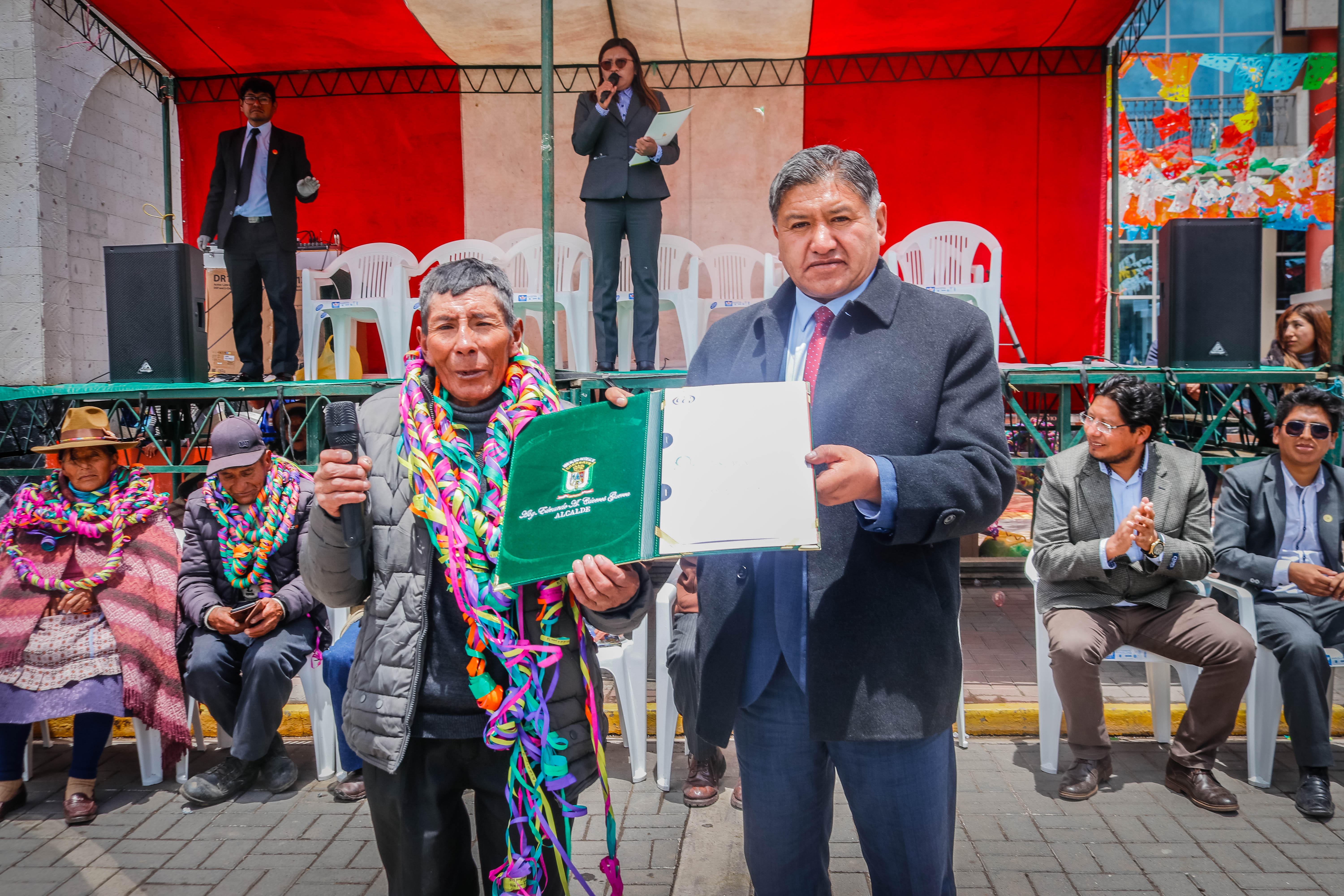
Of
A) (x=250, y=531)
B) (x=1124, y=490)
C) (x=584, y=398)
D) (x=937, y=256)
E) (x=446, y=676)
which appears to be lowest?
(x=446, y=676)

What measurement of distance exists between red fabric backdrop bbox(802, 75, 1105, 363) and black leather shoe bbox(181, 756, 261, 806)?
23.6ft

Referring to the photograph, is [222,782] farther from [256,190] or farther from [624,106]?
[624,106]

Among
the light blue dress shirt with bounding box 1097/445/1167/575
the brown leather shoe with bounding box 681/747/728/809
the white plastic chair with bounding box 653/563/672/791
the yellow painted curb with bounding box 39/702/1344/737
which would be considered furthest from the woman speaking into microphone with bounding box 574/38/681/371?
the light blue dress shirt with bounding box 1097/445/1167/575

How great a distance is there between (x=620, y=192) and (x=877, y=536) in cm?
505

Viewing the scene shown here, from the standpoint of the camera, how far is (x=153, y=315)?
5.91m

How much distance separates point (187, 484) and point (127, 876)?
4956mm

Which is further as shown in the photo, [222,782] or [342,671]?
[222,782]

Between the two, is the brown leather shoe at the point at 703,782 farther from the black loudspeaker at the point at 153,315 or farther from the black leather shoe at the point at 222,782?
the black loudspeaker at the point at 153,315

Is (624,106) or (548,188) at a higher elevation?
(624,106)

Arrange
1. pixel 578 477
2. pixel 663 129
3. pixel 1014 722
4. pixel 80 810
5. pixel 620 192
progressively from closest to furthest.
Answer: pixel 578 477 → pixel 80 810 → pixel 1014 722 → pixel 663 129 → pixel 620 192

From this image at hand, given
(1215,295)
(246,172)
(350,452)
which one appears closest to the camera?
(350,452)

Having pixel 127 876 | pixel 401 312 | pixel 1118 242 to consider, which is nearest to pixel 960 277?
pixel 1118 242

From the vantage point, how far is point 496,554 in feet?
6.21

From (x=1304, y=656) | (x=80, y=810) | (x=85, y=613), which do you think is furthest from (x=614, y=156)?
(x=1304, y=656)
